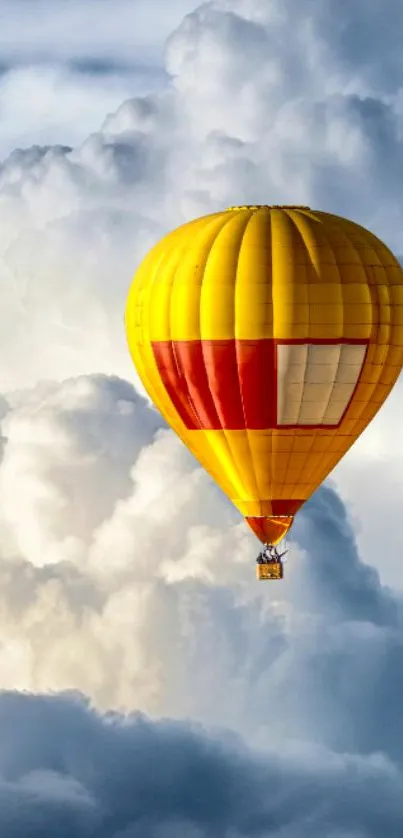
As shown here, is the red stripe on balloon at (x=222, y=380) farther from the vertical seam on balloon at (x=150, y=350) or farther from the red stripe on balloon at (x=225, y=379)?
the vertical seam on balloon at (x=150, y=350)

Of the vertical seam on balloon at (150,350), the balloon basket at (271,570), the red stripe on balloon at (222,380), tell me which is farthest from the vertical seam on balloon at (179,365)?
the balloon basket at (271,570)

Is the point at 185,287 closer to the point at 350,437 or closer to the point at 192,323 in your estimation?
the point at 192,323

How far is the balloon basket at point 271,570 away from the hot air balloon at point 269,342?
53mm

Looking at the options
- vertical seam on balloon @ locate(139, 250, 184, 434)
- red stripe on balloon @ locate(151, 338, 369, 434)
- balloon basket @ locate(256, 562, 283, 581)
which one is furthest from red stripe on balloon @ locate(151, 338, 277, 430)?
balloon basket @ locate(256, 562, 283, 581)

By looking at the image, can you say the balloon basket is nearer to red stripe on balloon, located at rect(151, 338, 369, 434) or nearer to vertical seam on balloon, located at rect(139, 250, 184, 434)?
red stripe on balloon, located at rect(151, 338, 369, 434)

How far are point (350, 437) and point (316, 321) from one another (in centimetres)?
613

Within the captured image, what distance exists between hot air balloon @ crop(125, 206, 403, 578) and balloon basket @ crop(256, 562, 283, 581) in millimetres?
53

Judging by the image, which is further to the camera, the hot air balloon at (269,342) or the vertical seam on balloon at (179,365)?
the vertical seam on balloon at (179,365)

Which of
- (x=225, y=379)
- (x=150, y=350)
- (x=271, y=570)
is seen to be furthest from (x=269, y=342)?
(x=271, y=570)

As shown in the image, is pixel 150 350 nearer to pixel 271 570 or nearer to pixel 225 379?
pixel 225 379

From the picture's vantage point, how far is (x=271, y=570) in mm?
124062

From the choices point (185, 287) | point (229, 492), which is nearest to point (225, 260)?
point (185, 287)

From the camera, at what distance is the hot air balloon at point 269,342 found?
123 meters

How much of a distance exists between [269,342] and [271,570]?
8665 millimetres
